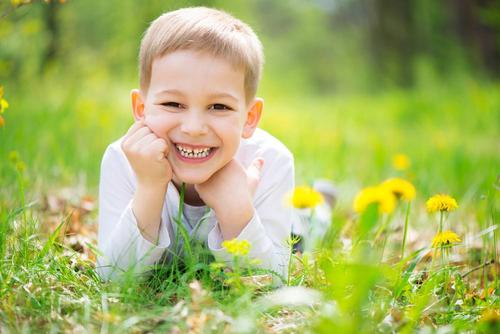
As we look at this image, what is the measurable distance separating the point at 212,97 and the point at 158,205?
0.42 metres

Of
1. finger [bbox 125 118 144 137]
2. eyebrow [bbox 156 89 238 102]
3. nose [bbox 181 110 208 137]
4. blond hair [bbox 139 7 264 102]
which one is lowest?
finger [bbox 125 118 144 137]

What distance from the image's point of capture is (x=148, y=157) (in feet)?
6.30

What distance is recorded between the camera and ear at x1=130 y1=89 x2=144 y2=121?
2.16 m

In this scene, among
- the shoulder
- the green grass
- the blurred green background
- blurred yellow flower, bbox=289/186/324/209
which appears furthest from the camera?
the blurred green background

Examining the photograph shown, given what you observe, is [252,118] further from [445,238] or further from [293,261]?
[445,238]

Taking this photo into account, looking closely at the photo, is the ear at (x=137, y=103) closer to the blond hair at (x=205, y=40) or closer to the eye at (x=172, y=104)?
the blond hair at (x=205, y=40)

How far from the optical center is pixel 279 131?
6312 millimetres

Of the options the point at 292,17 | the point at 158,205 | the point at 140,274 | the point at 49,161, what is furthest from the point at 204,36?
the point at 292,17

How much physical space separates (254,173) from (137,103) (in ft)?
1.76

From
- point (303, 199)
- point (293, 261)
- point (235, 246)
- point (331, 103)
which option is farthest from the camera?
point (331, 103)

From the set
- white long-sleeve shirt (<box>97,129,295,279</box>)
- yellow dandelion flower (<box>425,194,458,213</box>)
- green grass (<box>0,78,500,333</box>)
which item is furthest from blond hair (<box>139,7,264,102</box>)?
yellow dandelion flower (<box>425,194,458,213</box>)

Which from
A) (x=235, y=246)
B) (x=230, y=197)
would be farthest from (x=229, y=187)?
(x=235, y=246)

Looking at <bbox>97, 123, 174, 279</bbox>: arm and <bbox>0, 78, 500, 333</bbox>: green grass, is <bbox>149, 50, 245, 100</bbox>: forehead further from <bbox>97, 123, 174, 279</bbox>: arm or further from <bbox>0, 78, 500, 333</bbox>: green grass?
<bbox>0, 78, 500, 333</bbox>: green grass

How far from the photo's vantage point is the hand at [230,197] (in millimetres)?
1974
